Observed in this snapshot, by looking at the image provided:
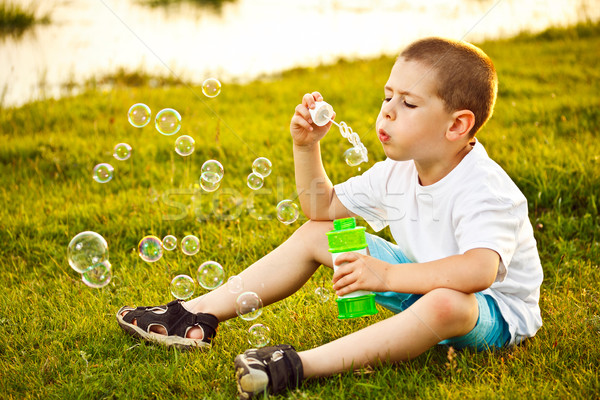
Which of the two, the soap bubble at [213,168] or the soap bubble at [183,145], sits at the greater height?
the soap bubble at [183,145]

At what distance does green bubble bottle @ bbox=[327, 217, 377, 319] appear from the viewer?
91.1 inches

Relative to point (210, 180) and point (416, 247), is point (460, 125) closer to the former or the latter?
point (416, 247)

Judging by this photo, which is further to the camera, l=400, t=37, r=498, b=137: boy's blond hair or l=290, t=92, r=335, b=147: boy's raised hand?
l=290, t=92, r=335, b=147: boy's raised hand

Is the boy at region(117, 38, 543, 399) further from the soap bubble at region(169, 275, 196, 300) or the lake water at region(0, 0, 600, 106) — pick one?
the lake water at region(0, 0, 600, 106)

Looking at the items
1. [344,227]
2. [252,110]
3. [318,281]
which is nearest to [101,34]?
[252,110]

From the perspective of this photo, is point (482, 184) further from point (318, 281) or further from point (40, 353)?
point (40, 353)

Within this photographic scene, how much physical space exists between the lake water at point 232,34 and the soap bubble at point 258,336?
4.73m

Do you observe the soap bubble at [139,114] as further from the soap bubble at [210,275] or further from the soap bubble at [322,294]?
the soap bubble at [322,294]

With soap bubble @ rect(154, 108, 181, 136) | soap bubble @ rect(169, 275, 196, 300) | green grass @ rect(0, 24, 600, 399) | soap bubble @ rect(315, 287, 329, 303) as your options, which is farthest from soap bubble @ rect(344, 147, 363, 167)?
soap bubble @ rect(154, 108, 181, 136)

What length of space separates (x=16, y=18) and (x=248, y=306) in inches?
341

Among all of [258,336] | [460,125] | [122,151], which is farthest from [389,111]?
[122,151]

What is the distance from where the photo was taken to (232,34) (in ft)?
30.3

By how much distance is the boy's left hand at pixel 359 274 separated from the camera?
88.4 inches

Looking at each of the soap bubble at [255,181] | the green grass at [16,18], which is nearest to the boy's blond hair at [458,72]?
the soap bubble at [255,181]
